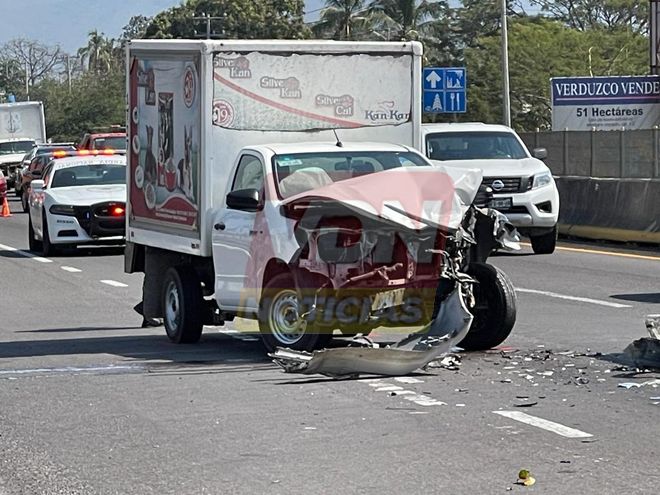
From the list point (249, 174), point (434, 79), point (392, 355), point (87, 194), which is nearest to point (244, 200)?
point (249, 174)

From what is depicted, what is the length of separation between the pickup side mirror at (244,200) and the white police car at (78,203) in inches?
500

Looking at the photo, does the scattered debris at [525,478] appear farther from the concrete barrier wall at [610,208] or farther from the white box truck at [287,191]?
the concrete barrier wall at [610,208]

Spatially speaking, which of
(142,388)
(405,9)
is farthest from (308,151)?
(405,9)

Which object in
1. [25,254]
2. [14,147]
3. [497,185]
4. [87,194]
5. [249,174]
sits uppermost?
[249,174]

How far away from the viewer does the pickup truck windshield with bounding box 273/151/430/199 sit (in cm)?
1183

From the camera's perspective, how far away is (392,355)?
1072 centimetres

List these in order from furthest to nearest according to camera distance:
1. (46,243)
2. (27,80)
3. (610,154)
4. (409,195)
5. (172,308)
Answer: (27,80)
(610,154)
(46,243)
(172,308)
(409,195)

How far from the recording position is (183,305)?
12.9 m

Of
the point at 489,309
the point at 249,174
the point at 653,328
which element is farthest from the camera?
the point at 249,174

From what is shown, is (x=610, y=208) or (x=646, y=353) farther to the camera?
(x=610, y=208)

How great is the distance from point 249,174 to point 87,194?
12.9m

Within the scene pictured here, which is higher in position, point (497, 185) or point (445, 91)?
point (445, 91)

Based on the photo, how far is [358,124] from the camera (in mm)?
13430

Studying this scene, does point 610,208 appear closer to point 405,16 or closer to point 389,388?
point 389,388
